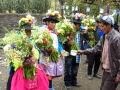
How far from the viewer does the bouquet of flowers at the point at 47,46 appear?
7.41m

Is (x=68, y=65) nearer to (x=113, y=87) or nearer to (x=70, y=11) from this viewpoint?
(x=113, y=87)

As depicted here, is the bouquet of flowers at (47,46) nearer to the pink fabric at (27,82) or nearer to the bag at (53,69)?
the bag at (53,69)

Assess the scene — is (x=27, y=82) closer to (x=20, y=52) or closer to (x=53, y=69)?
(x=20, y=52)

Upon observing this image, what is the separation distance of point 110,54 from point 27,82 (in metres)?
1.59

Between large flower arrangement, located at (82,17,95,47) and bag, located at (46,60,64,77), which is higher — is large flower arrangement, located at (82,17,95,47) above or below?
above

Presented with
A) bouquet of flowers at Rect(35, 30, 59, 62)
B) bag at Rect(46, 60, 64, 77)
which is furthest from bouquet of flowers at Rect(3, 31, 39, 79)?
bag at Rect(46, 60, 64, 77)

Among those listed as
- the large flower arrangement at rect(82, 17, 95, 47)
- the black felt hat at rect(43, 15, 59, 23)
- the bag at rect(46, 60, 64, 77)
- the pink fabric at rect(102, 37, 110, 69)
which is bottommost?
the bag at rect(46, 60, 64, 77)

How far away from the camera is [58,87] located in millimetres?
10227

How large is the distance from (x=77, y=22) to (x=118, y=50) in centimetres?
310

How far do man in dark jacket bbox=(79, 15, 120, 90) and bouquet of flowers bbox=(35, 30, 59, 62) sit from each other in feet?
3.48

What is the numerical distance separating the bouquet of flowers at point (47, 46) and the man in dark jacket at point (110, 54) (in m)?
1.06

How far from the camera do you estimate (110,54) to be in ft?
22.7

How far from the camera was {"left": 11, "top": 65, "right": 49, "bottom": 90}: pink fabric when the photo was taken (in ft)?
20.1

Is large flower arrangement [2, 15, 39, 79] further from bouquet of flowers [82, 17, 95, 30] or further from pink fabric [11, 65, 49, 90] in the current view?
bouquet of flowers [82, 17, 95, 30]
